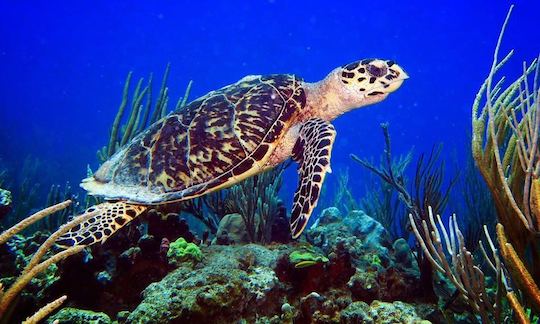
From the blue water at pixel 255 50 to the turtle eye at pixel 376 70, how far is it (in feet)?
210

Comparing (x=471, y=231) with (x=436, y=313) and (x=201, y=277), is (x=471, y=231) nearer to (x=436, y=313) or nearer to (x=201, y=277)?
(x=436, y=313)

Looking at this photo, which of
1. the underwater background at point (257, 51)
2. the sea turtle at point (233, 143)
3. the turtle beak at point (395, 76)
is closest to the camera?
the sea turtle at point (233, 143)

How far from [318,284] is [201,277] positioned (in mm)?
1145

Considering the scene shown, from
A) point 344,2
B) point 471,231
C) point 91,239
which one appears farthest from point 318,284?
point 344,2

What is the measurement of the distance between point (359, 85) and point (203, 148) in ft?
7.20

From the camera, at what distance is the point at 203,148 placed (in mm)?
3816

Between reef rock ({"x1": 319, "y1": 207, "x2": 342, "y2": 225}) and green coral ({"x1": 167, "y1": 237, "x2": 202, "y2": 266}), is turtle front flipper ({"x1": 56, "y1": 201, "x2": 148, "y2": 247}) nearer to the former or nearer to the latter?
green coral ({"x1": 167, "y1": 237, "x2": 202, "y2": 266})

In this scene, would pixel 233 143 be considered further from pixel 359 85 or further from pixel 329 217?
pixel 329 217

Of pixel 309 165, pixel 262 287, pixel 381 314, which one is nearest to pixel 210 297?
pixel 262 287

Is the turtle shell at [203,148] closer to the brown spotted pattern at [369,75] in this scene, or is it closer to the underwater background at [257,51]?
the brown spotted pattern at [369,75]

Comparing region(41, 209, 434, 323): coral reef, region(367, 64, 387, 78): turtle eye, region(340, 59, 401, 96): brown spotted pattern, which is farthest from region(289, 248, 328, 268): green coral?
region(367, 64, 387, 78): turtle eye

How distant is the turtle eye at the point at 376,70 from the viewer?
4.23m

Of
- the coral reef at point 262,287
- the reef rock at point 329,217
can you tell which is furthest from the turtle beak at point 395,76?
the reef rock at point 329,217

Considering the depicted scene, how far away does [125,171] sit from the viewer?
13.0ft
